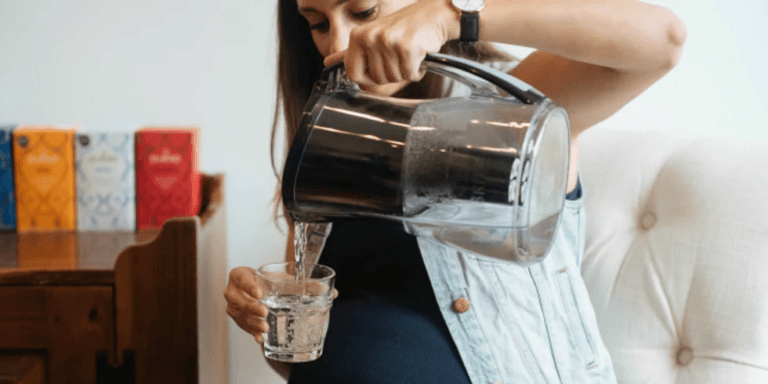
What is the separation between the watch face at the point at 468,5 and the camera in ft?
2.03

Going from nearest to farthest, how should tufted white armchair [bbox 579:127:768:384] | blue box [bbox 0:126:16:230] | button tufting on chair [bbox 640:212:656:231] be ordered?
tufted white armchair [bbox 579:127:768:384] → button tufting on chair [bbox 640:212:656:231] → blue box [bbox 0:126:16:230]

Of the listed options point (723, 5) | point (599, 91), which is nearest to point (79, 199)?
point (599, 91)

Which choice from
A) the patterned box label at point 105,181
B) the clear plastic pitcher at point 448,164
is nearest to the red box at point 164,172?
the patterned box label at point 105,181

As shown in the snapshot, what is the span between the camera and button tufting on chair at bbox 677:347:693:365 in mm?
935

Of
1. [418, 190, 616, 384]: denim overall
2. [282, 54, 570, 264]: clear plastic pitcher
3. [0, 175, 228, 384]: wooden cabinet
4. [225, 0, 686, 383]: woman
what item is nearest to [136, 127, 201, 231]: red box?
[0, 175, 228, 384]: wooden cabinet

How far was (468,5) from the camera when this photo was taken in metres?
0.62

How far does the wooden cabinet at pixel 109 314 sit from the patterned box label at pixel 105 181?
213 millimetres

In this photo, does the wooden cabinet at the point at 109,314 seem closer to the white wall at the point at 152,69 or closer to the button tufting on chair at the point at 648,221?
the white wall at the point at 152,69

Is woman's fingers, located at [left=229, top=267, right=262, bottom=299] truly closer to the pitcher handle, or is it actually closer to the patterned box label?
the pitcher handle

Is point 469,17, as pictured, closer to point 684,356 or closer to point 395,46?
point 395,46

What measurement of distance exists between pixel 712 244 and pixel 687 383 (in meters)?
0.19

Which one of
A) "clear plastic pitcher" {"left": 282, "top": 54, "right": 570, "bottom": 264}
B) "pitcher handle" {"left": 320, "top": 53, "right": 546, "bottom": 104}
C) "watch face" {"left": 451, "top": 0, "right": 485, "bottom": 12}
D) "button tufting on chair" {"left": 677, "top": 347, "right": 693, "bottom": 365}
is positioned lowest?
"button tufting on chair" {"left": 677, "top": 347, "right": 693, "bottom": 365}

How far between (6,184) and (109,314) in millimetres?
406

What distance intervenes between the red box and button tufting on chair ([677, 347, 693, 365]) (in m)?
0.87
